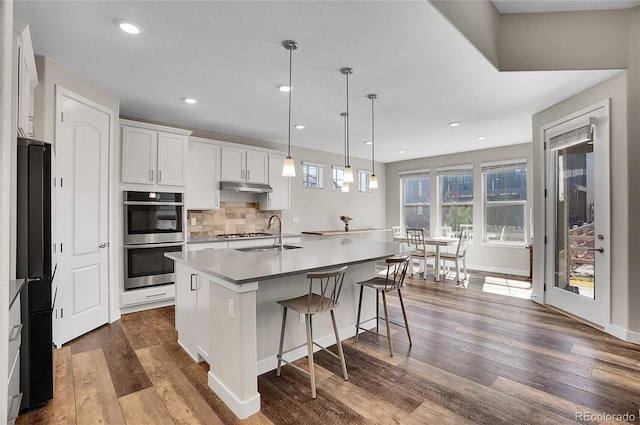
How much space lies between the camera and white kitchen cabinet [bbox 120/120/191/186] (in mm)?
3896

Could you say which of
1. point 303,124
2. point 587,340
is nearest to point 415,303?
point 587,340

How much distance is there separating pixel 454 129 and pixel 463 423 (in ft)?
14.4

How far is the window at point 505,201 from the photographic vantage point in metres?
6.34

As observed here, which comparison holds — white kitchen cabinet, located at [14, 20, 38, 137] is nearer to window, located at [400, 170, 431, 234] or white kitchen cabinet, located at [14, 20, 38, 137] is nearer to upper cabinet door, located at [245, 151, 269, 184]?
upper cabinet door, located at [245, 151, 269, 184]

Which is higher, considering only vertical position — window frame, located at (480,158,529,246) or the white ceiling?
the white ceiling

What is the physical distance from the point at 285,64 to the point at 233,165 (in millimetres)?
2516

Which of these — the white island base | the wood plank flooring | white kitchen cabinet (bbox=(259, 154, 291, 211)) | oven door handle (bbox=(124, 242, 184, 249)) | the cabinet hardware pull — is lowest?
A: the wood plank flooring

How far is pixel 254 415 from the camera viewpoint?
205cm

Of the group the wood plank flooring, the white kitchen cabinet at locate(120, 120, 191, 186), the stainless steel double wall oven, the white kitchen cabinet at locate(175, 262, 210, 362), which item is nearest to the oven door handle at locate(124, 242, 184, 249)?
the stainless steel double wall oven

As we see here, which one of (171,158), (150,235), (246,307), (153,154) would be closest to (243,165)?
(171,158)

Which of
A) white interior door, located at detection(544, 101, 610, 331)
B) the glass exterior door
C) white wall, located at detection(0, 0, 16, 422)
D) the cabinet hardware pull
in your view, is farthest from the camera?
the glass exterior door

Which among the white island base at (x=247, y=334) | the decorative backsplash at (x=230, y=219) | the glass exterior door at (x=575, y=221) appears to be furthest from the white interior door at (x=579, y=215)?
the decorative backsplash at (x=230, y=219)

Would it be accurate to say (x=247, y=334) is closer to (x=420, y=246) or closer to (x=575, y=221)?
(x=575, y=221)

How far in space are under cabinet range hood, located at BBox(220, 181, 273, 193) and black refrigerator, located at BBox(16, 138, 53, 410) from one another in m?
2.83
